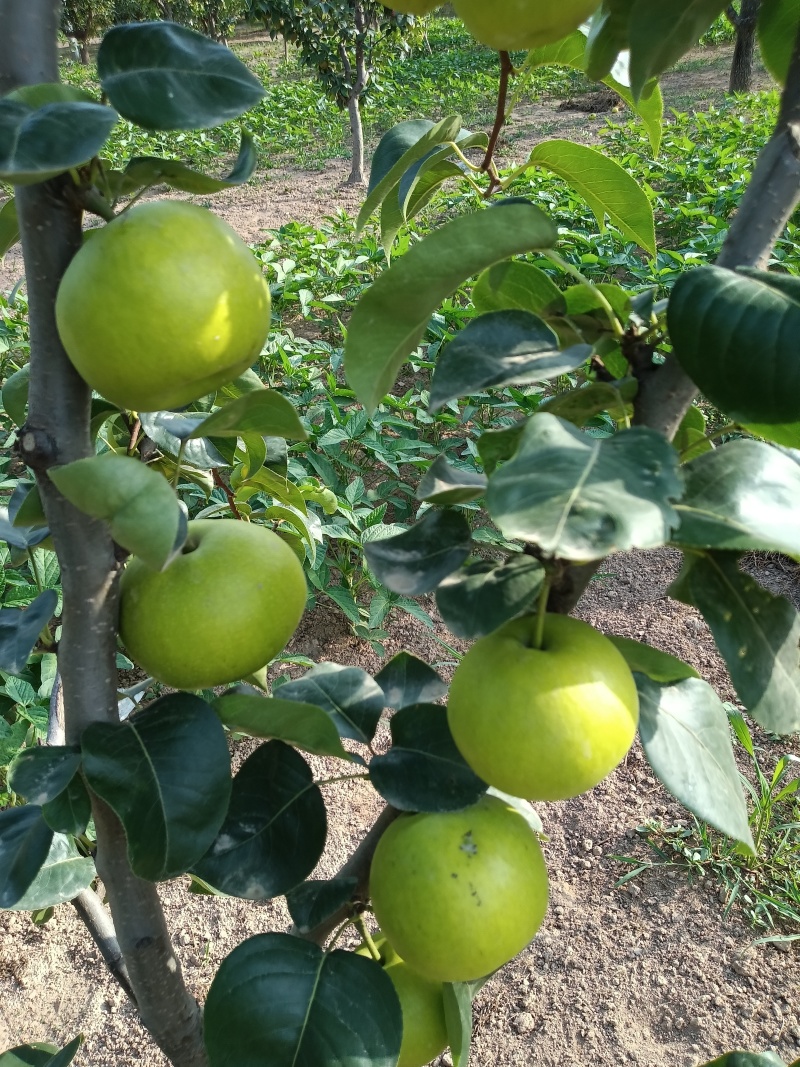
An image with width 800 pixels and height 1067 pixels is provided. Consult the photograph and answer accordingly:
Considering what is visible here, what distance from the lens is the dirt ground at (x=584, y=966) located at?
1528mm

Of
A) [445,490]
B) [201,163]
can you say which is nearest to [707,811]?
[445,490]

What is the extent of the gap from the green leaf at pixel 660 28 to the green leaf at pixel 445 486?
322mm

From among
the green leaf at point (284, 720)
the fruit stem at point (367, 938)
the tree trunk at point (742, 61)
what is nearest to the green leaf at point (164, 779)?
the green leaf at point (284, 720)

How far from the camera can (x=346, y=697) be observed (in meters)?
0.81

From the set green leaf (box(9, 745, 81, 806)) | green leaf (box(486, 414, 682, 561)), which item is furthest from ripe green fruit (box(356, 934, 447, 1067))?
green leaf (box(486, 414, 682, 561))

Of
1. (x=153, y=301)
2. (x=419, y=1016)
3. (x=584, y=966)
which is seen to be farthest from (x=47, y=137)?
(x=584, y=966)

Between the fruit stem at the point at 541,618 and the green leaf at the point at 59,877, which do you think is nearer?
the fruit stem at the point at 541,618

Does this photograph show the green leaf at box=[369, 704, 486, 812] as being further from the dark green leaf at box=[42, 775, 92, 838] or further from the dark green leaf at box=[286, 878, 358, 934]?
the dark green leaf at box=[42, 775, 92, 838]

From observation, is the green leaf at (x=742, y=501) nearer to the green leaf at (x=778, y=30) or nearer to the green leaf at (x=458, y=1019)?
the green leaf at (x=778, y=30)

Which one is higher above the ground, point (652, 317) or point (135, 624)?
point (652, 317)

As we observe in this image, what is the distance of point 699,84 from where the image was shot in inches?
463

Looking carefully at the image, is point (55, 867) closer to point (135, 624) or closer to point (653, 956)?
point (135, 624)

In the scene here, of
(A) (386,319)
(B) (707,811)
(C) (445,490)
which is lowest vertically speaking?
(B) (707,811)

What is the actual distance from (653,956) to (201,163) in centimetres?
925
